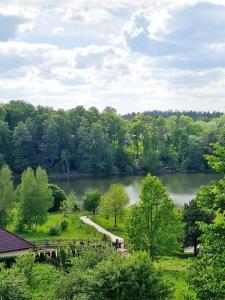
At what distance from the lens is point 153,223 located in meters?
30.9

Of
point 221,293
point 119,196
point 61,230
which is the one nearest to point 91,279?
point 221,293

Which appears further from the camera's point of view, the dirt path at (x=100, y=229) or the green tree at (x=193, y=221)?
the dirt path at (x=100, y=229)

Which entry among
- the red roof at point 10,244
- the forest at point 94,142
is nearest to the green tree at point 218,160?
the red roof at point 10,244

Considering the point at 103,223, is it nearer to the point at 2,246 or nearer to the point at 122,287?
the point at 2,246

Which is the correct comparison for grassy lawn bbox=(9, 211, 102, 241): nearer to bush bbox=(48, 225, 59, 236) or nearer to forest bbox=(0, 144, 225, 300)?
forest bbox=(0, 144, 225, 300)

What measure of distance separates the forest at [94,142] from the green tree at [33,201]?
55273 millimetres

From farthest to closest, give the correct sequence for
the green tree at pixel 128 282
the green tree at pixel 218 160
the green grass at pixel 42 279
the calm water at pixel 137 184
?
the calm water at pixel 137 184 < the green grass at pixel 42 279 < the green tree at pixel 128 282 < the green tree at pixel 218 160

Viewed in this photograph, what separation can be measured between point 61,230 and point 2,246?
1439 centimetres

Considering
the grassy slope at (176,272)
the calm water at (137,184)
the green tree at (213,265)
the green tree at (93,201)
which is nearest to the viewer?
the green tree at (213,265)

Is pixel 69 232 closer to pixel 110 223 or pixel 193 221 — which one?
pixel 110 223

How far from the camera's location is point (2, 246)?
113 ft

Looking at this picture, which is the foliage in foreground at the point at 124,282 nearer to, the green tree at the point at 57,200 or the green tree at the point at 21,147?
the green tree at the point at 57,200

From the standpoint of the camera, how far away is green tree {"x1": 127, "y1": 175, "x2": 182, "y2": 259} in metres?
30.8

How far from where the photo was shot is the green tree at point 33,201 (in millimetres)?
49156
